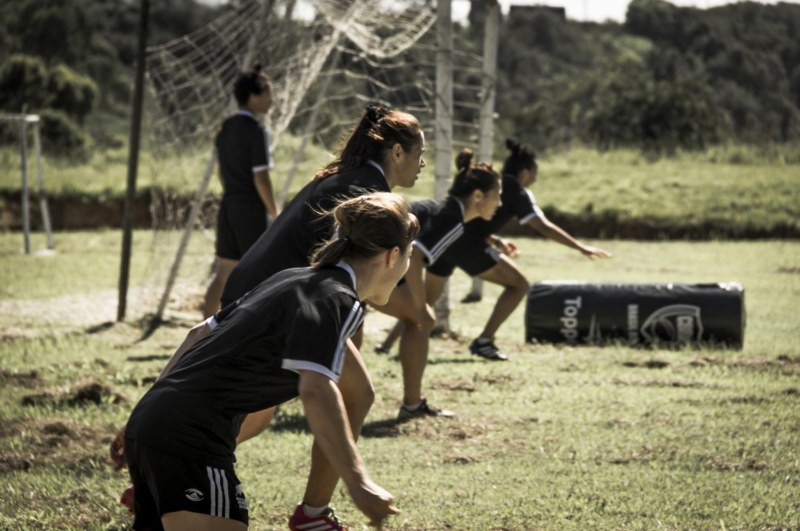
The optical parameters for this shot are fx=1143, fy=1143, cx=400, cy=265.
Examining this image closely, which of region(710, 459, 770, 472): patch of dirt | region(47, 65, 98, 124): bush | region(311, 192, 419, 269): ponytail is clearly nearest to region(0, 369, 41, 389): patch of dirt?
region(710, 459, 770, 472): patch of dirt

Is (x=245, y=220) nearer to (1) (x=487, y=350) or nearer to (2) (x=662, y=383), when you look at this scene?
(1) (x=487, y=350)

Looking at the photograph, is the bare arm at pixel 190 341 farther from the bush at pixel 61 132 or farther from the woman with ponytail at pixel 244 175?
the bush at pixel 61 132

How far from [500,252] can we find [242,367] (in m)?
6.19

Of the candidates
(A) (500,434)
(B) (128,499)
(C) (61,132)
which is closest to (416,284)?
(A) (500,434)

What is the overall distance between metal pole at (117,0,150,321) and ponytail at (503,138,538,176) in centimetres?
335

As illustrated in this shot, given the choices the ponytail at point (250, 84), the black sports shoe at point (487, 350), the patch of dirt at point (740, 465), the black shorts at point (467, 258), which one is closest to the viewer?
the patch of dirt at point (740, 465)

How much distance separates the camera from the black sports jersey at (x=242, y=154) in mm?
8492

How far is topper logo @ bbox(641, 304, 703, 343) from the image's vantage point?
31.2 ft

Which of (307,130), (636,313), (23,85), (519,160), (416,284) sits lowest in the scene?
(636,313)

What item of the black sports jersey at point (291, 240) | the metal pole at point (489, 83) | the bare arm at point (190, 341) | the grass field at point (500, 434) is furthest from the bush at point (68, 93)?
the bare arm at point (190, 341)

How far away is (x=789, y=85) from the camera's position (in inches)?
Result: 1826

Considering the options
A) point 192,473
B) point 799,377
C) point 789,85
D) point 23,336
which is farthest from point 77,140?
point 192,473

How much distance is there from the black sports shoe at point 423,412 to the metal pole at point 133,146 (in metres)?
4.41

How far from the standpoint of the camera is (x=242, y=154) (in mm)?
8555
